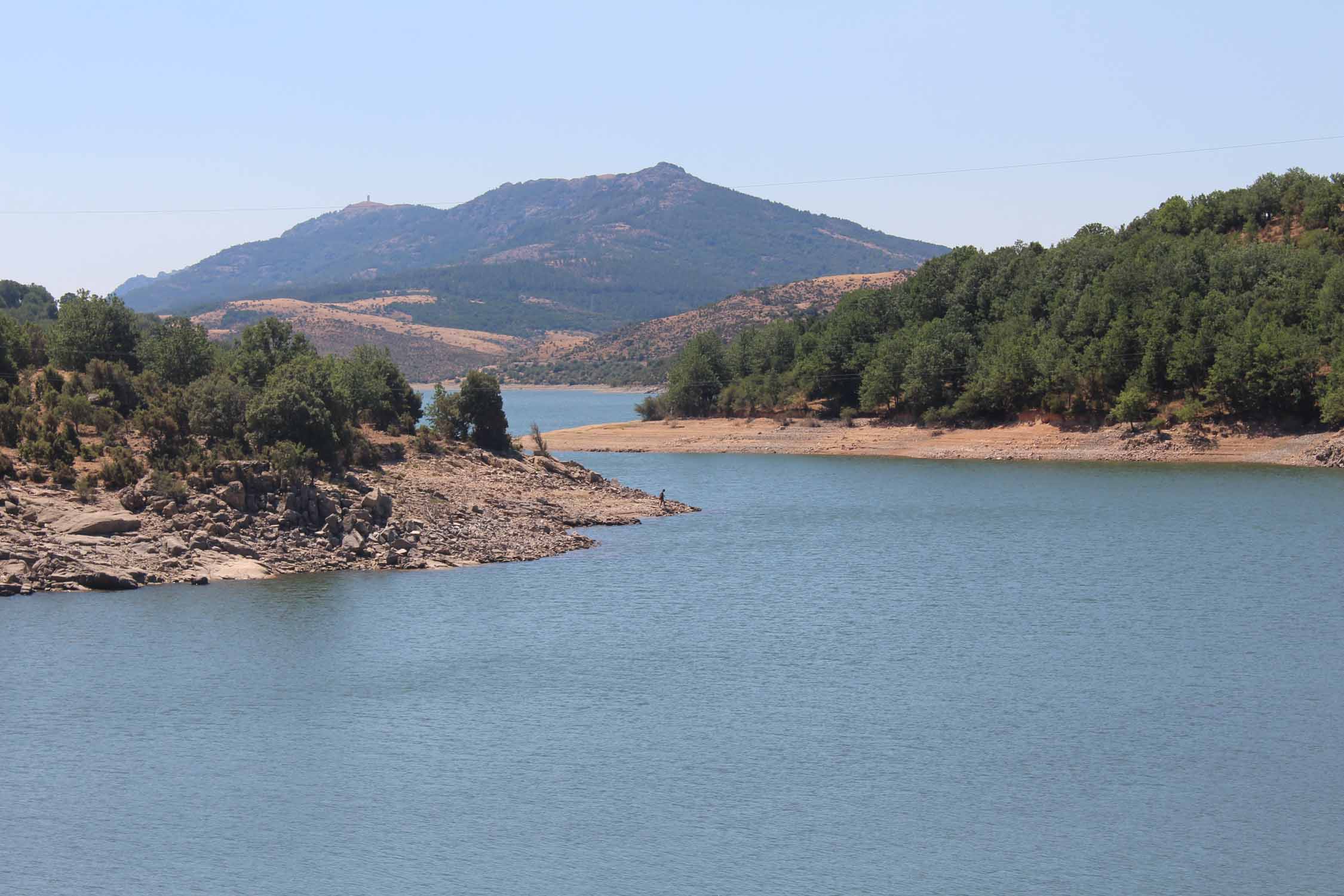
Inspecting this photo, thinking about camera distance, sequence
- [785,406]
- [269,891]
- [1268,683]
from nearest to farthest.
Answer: [269,891]
[1268,683]
[785,406]

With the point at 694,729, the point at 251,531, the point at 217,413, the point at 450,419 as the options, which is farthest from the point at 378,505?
the point at 694,729

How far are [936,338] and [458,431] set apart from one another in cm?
4202

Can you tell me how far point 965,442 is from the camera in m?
84.8

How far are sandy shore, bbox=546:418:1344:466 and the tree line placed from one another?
111 feet

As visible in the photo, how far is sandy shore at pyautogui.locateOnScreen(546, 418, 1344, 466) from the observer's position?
72750 millimetres

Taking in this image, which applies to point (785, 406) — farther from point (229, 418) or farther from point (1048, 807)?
point (1048, 807)

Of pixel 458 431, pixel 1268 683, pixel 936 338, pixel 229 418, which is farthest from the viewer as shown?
pixel 936 338

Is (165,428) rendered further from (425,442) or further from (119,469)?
(425,442)

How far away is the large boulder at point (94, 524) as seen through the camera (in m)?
39.7

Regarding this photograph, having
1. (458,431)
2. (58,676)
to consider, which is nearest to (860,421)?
(458,431)

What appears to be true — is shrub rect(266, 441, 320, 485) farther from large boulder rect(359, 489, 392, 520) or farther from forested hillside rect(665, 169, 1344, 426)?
forested hillside rect(665, 169, 1344, 426)

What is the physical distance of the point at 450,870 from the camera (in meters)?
20.5

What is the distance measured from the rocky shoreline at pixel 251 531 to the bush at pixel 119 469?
75 cm

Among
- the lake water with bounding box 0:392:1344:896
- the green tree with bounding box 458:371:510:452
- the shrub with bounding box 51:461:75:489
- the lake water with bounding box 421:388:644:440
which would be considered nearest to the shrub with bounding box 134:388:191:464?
the shrub with bounding box 51:461:75:489
